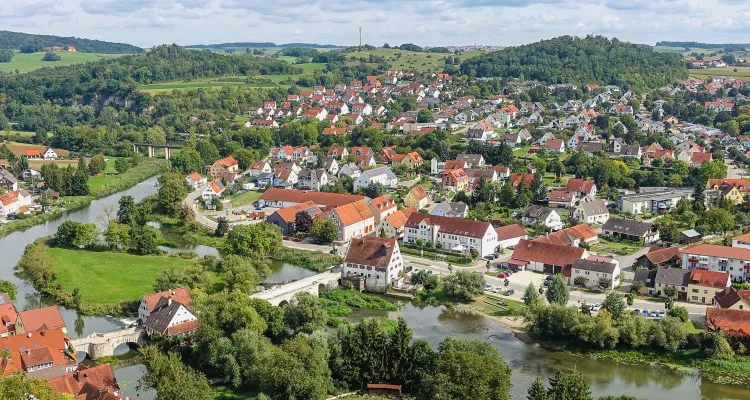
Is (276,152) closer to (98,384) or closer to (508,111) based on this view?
(508,111)

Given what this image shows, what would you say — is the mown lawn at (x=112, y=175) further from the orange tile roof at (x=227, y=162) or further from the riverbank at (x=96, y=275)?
the riverbank at (x=96, y=275)

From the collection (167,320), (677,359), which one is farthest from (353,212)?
(677,359)

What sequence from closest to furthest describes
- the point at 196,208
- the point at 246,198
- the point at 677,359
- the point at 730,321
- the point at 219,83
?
the point at 677,359 < the point at 730,321 < the point at 196,208 < the point at 246,198 < the point at 219,83

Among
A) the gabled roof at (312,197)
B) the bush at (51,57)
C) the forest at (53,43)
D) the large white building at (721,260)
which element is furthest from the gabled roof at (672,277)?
the forest at (53,43)

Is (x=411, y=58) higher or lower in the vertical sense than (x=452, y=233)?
higher

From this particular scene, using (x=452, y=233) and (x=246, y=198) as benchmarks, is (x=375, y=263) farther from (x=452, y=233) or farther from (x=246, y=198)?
(x=246, y=198)

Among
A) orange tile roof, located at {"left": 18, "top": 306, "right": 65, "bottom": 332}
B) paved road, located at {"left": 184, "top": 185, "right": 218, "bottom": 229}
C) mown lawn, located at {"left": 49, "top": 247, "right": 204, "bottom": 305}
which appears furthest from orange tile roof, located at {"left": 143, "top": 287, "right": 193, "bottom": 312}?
paved road, located at {"left": 184, "top": 185, "right": 218, "bottom": 229}
